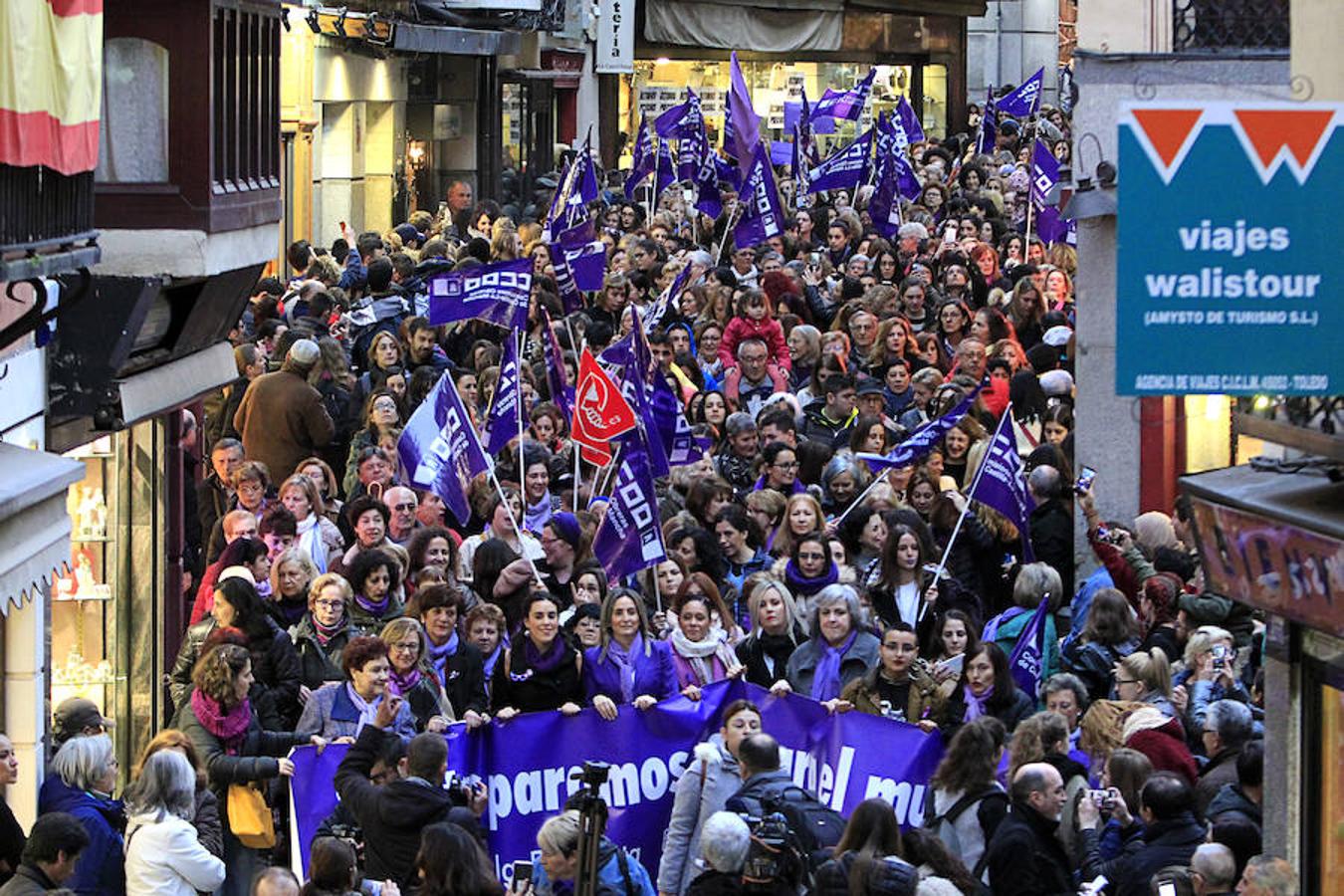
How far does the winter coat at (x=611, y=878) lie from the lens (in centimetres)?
1012

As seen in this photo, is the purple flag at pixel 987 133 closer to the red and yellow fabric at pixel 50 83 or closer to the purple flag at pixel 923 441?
the purple flag at pixel 923 441

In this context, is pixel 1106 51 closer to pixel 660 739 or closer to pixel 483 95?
pixel 660 739

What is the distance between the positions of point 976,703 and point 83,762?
3812 millimetres

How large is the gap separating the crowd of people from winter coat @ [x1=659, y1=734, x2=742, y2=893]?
2 centimetres

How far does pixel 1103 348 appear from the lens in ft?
59.9

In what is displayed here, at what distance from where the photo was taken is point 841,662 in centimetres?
1270

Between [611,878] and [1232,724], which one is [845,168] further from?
[611,878]

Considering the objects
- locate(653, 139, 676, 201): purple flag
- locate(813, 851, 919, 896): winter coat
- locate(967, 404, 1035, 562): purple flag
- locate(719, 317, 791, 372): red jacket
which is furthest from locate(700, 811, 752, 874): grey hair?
locate(653, 139, 676, 201): purple flag

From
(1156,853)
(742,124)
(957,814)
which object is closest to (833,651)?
(957,814)

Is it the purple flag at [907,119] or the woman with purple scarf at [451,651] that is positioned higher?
the purple flag at [907,119]

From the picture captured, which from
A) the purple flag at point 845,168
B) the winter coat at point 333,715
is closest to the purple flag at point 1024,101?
the purple flag at point 845,168

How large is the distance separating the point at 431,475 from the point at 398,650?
337cm

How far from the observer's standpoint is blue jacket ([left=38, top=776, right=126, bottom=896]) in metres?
10.7

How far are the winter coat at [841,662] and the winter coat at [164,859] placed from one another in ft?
10.2
